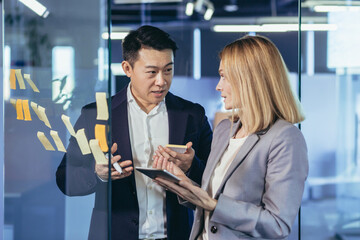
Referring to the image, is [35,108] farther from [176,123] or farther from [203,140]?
[203,140]

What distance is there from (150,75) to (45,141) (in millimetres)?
483

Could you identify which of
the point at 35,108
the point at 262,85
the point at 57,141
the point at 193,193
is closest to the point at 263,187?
the point at 193,193

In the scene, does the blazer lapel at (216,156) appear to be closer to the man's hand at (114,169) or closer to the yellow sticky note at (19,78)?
the man's hand at (114,169)

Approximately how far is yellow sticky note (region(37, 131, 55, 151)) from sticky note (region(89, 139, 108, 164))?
0.20 meters

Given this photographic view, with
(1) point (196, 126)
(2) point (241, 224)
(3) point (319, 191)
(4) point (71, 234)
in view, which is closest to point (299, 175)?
(2) point (241, 224)

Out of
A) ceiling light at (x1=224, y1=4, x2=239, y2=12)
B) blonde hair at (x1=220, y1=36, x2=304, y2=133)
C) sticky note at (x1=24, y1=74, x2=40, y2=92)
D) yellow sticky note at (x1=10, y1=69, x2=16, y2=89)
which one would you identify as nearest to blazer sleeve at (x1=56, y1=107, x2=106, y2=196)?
sticky note at (x1=24, y1=74, x2=40, y2=92)

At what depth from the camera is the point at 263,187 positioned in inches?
59.9

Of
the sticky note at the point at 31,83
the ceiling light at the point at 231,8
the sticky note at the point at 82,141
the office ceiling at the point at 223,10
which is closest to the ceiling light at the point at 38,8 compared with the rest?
the sticky note at the point at 31,83

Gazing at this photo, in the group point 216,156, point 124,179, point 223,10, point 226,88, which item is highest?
point 223,10

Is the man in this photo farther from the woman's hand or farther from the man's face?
the woman's hand

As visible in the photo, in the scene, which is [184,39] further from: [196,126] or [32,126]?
[32,126]

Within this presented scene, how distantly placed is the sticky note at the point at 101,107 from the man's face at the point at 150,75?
376mm

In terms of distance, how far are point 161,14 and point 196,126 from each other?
8.18 meters

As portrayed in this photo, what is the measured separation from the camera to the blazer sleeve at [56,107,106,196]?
1551 mm
